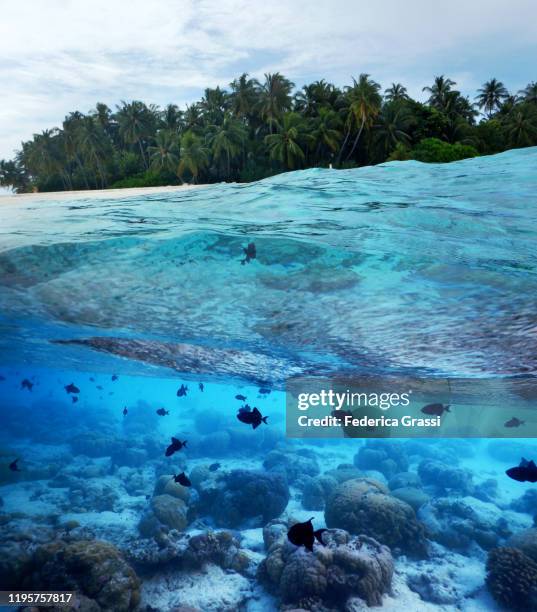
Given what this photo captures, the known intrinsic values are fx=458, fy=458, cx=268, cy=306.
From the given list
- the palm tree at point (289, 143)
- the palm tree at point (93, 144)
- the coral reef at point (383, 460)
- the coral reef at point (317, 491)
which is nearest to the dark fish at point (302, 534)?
the coral reef at point (317, 491)

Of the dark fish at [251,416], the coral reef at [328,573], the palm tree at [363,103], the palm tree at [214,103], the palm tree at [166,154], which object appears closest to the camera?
the dark fish at [251,416]

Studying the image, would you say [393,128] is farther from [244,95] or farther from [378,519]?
[378,519]

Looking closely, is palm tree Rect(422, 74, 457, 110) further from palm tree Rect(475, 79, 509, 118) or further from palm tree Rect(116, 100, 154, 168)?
palm tree Rect(116, 100, 154, 168)

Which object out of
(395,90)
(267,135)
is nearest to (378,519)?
(267,135)

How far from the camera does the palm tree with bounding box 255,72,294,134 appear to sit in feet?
162

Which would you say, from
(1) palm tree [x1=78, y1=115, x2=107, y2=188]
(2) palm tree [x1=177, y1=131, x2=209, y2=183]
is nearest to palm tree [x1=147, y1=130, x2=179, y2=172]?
(2) palm tree [x1=177, y1=131, x2=209, y2=183]

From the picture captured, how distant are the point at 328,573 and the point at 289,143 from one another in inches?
1472

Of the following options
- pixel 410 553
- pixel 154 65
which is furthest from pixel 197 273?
pixel 410 553

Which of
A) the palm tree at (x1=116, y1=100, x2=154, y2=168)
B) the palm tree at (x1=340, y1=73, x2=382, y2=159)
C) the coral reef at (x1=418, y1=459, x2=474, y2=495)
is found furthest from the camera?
the palm tree at (x1=116, y1=100, x2=154, y2=168)

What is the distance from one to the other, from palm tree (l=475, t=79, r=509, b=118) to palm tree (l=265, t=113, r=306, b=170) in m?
38.4

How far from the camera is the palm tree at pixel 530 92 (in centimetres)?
5928

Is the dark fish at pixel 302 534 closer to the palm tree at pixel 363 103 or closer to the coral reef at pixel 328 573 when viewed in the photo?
the coral reef at pixel 328 573

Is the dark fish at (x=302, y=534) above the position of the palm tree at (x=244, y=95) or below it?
below

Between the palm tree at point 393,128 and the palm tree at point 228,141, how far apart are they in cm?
1331
